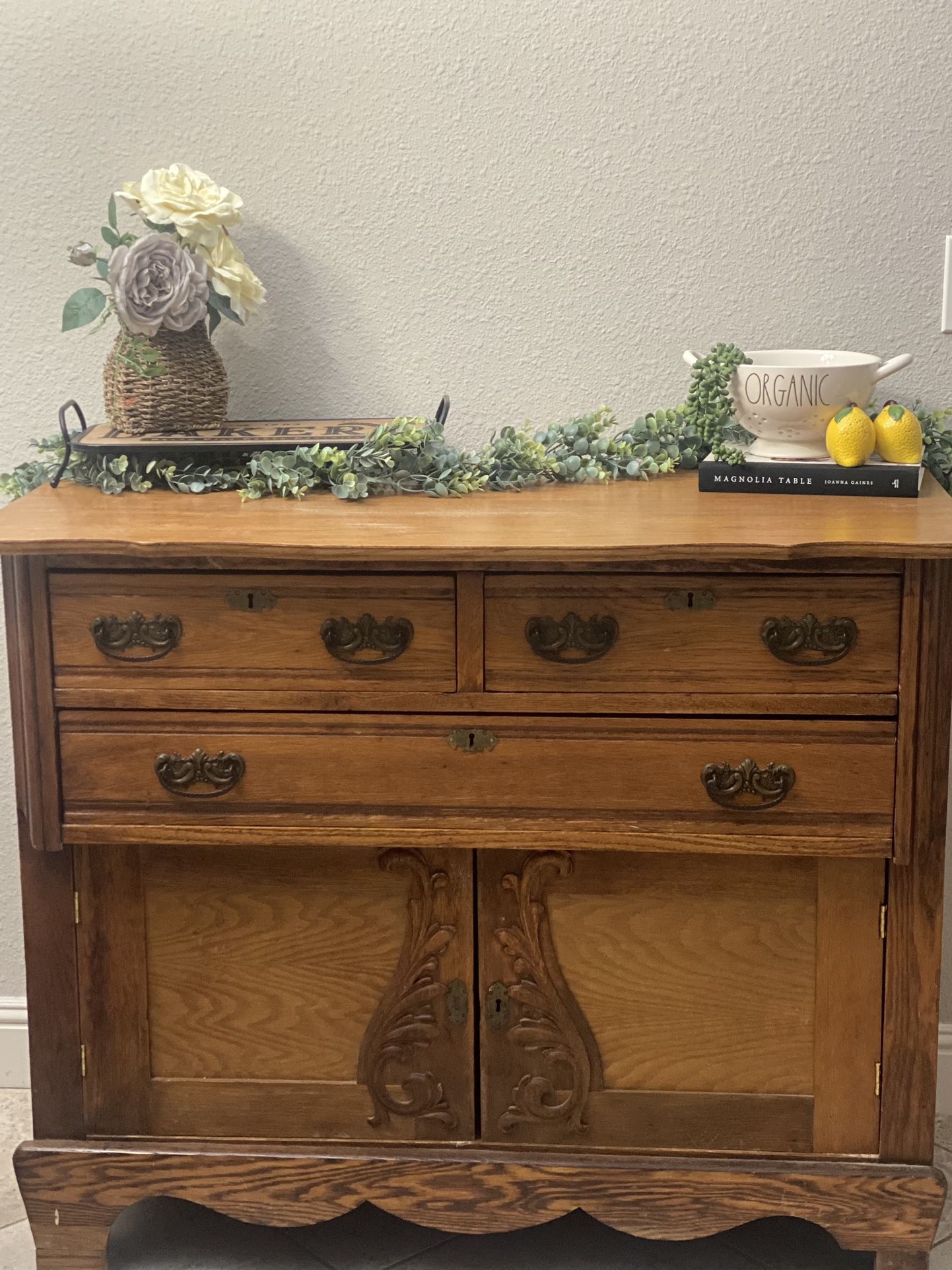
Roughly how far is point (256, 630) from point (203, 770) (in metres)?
0.15

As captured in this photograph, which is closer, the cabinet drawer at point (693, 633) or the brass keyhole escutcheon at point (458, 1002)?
the cabinet drawer at point (693, 633)

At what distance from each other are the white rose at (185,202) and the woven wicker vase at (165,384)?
0.11m

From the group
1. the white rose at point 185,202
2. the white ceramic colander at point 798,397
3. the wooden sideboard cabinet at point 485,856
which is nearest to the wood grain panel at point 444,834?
the wooden sideboard cabinet at point 485,856

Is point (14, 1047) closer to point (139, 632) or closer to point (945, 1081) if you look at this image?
point (139, 632)

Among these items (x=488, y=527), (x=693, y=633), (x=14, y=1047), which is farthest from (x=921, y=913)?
(x=14, y=1047)

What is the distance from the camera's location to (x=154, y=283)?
1672 mm

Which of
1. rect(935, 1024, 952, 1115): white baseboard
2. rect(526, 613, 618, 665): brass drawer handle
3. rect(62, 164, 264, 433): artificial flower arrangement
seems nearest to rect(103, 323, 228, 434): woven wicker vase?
rect(62, 164, 264, 433): artificial flower arrangement

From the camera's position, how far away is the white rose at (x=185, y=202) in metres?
1.68

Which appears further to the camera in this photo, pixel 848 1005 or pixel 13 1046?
pixel 13 1046

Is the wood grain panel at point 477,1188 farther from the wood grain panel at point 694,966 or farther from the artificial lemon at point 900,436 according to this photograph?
the artificial lemon at point 900,436

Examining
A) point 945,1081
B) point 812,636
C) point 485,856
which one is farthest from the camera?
point 945,1081

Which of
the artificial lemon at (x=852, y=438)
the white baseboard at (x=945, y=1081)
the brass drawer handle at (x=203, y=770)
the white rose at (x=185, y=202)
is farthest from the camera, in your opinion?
the white baseboard at (x=945, y=1081)

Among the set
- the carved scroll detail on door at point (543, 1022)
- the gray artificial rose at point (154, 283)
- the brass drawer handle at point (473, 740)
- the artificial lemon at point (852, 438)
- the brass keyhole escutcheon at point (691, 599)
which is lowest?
the carved scroll detail on door at point (543, 1022)

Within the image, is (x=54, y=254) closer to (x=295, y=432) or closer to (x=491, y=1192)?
(x=295, y=432)
